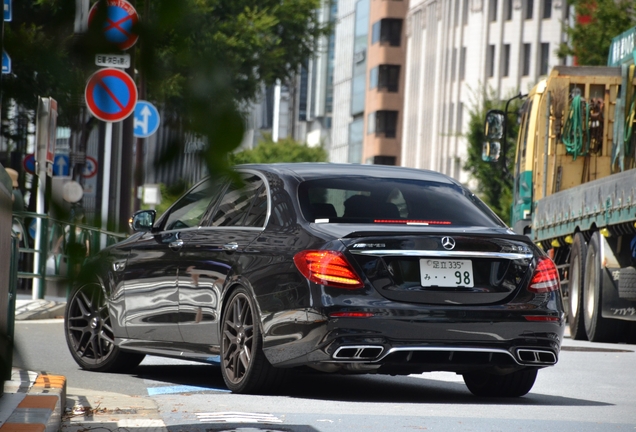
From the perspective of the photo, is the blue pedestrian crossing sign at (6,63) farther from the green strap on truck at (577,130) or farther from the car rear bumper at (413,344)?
the green strap on truck at (577,130)

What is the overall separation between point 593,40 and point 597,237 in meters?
22.5

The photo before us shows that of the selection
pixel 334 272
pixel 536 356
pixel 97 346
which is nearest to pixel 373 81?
pixel 97 346

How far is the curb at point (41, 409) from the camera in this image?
214 inches

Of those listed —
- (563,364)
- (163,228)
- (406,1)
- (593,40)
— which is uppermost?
(406,1)

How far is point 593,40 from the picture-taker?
3650 cm

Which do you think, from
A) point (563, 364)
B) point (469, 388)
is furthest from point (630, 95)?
point (469, 388)

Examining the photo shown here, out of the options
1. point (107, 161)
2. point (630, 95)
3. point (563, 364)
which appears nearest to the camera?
point (107, 161)

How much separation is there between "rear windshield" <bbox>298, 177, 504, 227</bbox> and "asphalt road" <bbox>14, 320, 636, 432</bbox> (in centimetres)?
98

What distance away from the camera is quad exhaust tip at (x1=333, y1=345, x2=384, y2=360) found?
7.10 metres

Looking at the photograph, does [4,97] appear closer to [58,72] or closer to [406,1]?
[58,72]

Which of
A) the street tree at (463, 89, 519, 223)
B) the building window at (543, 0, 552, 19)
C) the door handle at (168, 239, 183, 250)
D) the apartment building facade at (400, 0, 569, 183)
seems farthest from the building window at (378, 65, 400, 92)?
the door handle at (168, 239, 183, 250)

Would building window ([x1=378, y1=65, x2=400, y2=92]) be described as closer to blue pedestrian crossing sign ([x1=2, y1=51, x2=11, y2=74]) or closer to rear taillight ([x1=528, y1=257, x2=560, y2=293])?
rear taillight ([x1=528, y1=257, x2=560, y2=293])

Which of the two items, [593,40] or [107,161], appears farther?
[593,40]

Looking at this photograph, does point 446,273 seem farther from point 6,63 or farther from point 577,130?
point 577,130
